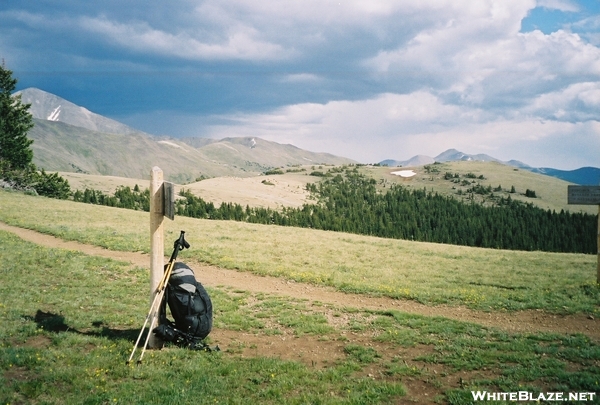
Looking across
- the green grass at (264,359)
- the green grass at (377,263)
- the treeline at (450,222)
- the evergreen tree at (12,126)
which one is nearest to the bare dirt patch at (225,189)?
the treeline at (450,222)

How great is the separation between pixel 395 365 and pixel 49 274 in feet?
49.8

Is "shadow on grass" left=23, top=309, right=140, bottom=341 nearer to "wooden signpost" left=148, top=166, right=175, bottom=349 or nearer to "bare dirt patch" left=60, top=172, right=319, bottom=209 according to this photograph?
"wooden signpost" left=148, top=166, right=175, bottom=349

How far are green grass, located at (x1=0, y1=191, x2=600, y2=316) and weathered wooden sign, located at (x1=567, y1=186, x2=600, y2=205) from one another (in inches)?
149

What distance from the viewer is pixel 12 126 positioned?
62.8 meters

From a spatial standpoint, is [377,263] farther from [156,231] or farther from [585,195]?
[156,231]

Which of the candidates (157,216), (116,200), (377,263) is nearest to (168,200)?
(157,216)

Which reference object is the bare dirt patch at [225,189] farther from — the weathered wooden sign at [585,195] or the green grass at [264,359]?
the green grass at [264,359]

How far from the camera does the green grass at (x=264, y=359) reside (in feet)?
24.7

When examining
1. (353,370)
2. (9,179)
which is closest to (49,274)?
(353,370)

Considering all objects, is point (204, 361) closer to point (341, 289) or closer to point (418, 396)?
point (418, 396)

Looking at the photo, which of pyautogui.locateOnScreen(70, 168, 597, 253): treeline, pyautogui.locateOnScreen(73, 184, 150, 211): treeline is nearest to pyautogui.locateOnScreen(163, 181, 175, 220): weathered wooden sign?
pyautogui.locateOnScreen(73, 184, 150, 211): treeline

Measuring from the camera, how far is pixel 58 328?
1057cm

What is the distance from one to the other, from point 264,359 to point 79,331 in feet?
18.0

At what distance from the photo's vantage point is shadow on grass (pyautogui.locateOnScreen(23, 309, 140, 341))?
10.3 m
